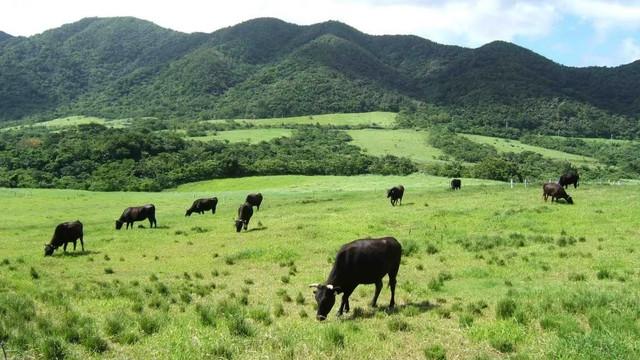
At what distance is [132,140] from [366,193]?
Result: 91.5 m

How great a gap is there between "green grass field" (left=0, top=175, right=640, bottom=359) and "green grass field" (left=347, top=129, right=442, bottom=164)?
112131mm

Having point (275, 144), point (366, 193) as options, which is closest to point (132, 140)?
point (275, 144)

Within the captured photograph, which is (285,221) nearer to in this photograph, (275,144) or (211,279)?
(211,279)

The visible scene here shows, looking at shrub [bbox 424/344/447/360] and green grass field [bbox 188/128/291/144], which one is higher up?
green grass field [bbox 188/128/291/144]

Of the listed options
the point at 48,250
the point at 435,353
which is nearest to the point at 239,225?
the point at 48,250

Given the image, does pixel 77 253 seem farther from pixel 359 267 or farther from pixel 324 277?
pixel 359 267

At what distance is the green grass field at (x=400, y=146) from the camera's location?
161250 millimetres

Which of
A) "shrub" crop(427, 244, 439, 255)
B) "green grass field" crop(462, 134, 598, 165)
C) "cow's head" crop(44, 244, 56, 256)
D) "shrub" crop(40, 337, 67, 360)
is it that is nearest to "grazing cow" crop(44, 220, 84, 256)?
"cow's head" crop(44, 244, 56, 256)

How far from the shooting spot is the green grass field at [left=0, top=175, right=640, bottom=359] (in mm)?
12352

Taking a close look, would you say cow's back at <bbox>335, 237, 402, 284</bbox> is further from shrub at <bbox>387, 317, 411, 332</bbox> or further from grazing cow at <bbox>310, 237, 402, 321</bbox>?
shrub at <bbox>387, 317, 411, 332</bbox>

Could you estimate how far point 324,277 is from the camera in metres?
22.7

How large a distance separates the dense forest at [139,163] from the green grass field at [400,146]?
10989 mm

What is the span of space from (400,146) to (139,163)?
3198 inches

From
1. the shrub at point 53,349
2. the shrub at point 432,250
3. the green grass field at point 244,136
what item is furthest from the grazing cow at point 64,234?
the green grass field at point 244,136
